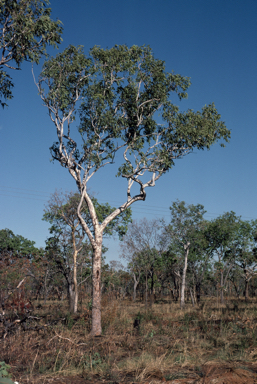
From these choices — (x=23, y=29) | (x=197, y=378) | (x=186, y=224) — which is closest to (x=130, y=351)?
(x=197, y=378)

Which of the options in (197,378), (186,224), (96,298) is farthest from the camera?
(186,224)

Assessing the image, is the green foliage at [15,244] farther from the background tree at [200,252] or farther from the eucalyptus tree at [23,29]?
the eucalyptus tree at [23,29]

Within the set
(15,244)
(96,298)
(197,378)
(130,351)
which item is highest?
(15,244)

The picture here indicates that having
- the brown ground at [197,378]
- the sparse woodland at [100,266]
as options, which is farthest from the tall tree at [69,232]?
the brown ground at [197,378]

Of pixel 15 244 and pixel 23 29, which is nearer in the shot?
pixel 23 29

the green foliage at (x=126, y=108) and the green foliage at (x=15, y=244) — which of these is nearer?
the green foliage at (x=126, y=108)

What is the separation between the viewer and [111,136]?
15.4m

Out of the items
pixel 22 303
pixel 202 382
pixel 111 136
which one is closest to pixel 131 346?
pixel 202 382

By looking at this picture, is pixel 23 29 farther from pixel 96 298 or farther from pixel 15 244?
pixel 15 244

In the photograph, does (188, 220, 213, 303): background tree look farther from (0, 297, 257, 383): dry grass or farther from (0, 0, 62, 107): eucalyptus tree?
(0, 0, 62, 107): eucalyptus tree

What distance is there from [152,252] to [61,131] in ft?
64.3

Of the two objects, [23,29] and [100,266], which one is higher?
[23,29]

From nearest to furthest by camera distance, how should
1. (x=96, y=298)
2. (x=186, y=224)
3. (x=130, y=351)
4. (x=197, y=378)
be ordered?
1. (x=197, y=378)
2. (x=130, y=351)
3. (x=96, y=298)
4. (x=186, y=224)

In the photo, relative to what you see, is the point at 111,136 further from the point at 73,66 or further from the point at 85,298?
the point at 85,298
